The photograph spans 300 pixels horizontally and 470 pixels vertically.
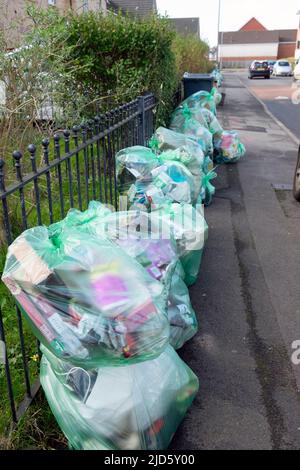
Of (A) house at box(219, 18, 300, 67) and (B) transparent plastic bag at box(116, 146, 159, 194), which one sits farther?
(A) house at box(219, 18, 300, 67)

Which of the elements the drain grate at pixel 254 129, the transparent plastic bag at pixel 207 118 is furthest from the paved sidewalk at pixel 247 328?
the drain grate at pixel 254 129

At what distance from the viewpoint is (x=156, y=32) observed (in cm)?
574

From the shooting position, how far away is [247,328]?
3.08 m

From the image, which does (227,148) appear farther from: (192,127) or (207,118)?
(192,127)

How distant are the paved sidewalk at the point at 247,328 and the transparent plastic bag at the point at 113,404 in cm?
29

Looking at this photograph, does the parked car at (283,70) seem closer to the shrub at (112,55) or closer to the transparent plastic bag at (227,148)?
the transparent plastic bag at (227,148)

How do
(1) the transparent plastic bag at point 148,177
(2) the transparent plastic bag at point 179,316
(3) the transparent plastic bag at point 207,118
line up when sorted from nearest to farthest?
1. (2) the transparent plastic bag at point 179,316
2. (1) the transparent plastic bag at point 148,177
3. (3) the transparent plastic bag at point 207,118

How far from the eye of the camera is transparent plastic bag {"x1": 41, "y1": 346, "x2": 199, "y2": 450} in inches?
72.7

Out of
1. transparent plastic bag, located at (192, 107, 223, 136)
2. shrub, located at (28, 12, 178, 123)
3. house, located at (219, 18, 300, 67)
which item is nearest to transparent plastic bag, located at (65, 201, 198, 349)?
shrub, located at (28, 12, 178, 123)

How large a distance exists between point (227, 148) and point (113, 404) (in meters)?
6.56

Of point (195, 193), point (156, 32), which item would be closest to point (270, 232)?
point (195, 193)

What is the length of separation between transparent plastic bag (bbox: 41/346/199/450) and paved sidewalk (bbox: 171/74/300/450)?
293 millimetres

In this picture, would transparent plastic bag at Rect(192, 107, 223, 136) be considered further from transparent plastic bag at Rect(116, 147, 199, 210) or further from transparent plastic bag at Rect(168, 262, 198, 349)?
transparent plastic bag at Rect(168, 262, 198, 349)

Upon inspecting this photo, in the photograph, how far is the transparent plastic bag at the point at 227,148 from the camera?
779 cm
